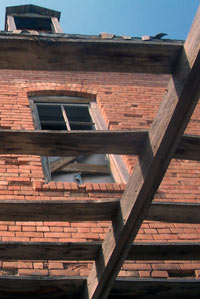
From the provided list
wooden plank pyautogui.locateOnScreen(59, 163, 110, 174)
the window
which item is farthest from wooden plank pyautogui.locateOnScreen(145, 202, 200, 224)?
wooden plank pyautogui.locateOnScreen(59, 163, 110, 174)

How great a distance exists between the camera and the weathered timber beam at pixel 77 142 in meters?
3.02

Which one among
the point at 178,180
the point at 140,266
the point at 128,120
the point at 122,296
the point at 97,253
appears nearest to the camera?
the point at 97,253

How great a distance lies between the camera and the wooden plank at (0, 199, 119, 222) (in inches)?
126

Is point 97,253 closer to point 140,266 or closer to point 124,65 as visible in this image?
point 140,266

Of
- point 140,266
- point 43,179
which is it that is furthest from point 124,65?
point 43,179

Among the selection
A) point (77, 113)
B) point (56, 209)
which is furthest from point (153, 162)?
point (77, 113)

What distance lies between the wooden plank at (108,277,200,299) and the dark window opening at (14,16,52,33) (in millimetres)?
10409

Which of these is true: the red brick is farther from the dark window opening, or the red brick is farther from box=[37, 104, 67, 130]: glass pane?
the dark window opening

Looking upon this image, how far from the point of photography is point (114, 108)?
299 inches

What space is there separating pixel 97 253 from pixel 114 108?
4281 millimetres

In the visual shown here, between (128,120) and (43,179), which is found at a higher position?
(128,120)

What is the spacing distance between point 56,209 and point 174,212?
0.91 metres

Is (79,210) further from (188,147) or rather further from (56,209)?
(188,147)

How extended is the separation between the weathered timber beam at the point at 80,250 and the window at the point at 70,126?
246 centimetres
